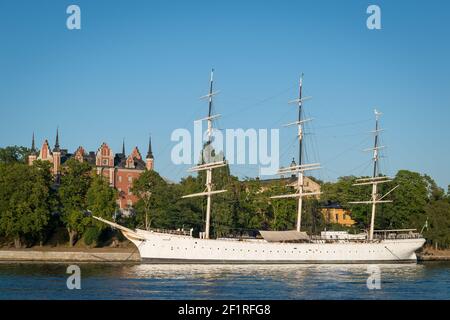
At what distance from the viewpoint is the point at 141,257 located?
76562 mm

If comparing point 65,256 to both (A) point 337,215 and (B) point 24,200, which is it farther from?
(A) point 337,215

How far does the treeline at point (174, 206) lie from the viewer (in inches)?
3334

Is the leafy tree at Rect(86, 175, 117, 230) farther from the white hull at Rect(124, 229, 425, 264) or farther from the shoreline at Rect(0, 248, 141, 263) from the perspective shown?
the white hull at Rect(124, 229, 425, 264)

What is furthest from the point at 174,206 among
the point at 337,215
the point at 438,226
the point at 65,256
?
the point at 337,215

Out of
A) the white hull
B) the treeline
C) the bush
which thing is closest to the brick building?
the treeline

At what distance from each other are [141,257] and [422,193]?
44.1m

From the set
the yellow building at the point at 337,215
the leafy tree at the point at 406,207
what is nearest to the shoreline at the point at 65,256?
the leafy tree at the point at 406,207

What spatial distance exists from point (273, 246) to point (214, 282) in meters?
26.5

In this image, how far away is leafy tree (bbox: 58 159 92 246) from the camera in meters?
85.2

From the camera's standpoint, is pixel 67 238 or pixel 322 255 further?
pixel 67 238

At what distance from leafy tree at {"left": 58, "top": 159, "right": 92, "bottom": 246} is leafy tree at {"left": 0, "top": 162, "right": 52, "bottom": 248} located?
2.20m
